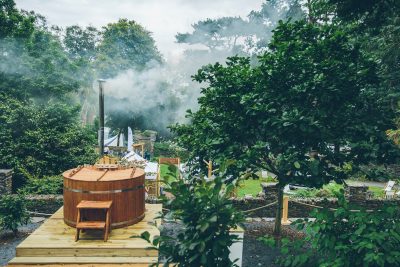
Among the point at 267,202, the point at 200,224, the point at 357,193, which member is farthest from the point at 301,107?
the point at 357,193

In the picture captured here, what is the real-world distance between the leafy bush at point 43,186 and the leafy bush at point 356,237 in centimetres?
864

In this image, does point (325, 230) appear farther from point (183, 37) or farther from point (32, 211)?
point (183, 37)

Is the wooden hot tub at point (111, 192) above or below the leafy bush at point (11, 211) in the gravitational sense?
above

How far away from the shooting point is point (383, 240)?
3148 mm

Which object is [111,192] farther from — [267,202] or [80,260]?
[267,202]

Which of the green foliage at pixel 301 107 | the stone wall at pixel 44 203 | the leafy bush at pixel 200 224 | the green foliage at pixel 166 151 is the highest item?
the green foliage at pixel 301 107

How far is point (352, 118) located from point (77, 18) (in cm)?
5684

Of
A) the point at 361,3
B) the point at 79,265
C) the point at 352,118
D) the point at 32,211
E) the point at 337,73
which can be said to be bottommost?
the point at 32,211

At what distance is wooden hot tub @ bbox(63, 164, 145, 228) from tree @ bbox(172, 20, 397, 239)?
1.61 m

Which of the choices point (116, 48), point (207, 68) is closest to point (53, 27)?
point (116, 48)

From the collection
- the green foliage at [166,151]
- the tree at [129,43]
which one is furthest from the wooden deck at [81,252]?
the tree at [129,43]

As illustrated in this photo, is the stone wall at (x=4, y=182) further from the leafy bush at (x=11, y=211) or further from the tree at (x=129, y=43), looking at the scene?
the tree at (x=129, y=43)

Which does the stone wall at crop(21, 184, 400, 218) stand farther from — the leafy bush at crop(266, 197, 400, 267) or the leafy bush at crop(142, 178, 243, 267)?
the leafy bush at crop(142, 178, 243, 267)

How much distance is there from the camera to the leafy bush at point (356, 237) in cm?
306
